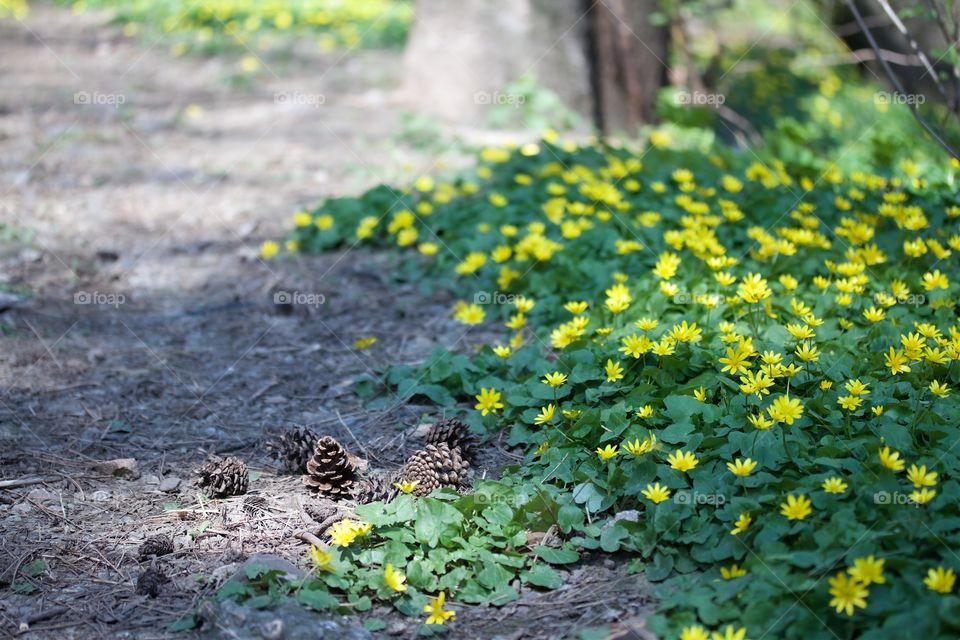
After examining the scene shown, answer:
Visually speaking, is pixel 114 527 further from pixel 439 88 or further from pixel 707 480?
pixel 439 88

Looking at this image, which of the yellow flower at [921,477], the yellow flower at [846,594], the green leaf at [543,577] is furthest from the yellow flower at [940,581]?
the green leaf at [543,577]

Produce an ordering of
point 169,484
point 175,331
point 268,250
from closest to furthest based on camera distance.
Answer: point 169,484, point 175,331, point 268,250

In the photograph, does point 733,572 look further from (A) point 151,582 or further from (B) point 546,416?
(A) point 151,582

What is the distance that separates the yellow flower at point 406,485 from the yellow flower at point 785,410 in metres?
1.04

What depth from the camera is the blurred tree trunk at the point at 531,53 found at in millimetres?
5816

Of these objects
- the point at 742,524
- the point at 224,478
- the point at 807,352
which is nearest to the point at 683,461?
the point at 742,524

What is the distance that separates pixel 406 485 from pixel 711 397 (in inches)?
38.6

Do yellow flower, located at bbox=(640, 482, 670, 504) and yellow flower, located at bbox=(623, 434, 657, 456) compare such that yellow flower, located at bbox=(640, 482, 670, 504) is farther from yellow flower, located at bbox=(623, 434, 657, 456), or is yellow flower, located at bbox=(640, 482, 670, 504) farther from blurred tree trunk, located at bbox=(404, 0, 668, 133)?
blurred tree trunk, located at bbox=(404, 0, 668, 133)

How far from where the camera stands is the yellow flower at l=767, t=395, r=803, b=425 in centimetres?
242

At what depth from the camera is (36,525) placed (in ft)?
8.29

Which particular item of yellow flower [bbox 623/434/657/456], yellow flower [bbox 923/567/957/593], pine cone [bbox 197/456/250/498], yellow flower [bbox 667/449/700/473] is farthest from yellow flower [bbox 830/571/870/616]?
pine cone [bbox 197/456/250/498]

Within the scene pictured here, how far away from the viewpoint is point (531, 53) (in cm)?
582

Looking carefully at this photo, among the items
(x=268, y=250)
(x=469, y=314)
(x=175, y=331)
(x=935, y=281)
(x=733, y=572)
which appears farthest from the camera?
(x=268, y=250)

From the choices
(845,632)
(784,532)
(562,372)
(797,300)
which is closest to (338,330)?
(562,372)
